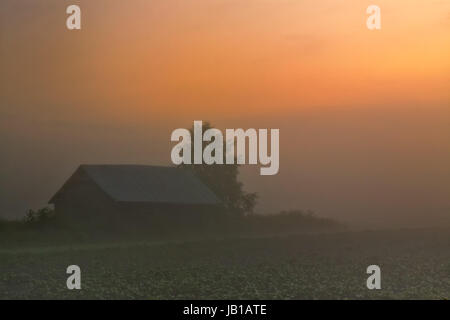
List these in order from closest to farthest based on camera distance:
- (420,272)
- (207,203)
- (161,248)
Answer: (420,272)
(161,248)
(207,203)

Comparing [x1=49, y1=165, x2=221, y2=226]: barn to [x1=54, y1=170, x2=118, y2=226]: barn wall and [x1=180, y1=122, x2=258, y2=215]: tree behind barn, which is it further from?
[x1=180, y1=122, x2=258, y2=215]: tree behind barn

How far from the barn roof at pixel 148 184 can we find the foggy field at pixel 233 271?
673 inches

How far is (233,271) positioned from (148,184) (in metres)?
35.5

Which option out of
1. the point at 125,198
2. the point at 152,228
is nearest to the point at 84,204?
the point at 125,198

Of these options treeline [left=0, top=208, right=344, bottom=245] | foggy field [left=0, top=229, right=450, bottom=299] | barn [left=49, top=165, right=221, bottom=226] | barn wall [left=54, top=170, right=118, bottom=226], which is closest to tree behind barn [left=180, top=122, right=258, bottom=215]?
treeline [left=0, top=208, right=344, bottom=245]

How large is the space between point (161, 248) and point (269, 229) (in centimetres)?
2939

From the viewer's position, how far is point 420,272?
33.9 m

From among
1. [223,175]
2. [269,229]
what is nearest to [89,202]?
[269,229]

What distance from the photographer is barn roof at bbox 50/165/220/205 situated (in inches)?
2522

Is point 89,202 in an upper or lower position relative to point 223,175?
lower

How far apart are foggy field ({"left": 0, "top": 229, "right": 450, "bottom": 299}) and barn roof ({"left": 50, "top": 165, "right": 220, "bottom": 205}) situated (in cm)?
1709

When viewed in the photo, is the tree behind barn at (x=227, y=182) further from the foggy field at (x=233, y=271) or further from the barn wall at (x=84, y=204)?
the foggy field at (x=233, y=271)

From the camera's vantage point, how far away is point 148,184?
67625 millimetres
